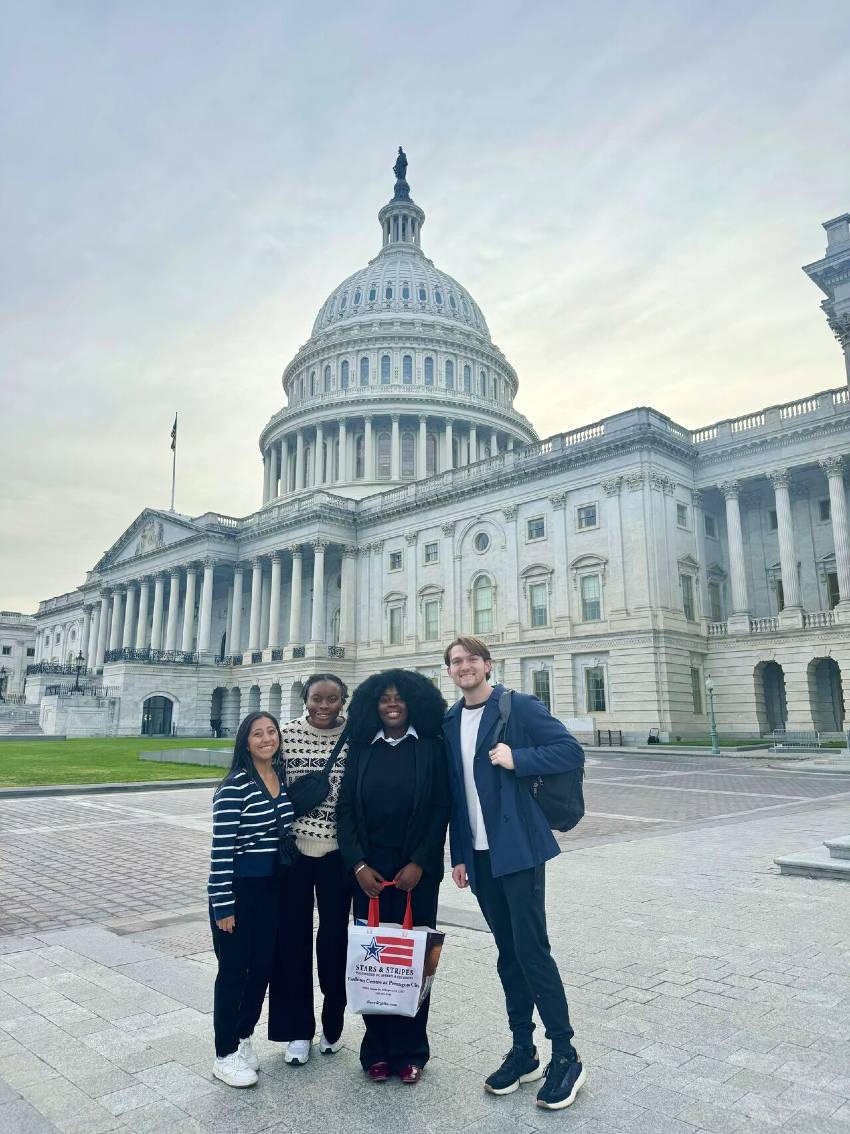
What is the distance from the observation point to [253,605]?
6912cm

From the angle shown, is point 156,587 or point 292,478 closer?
point 156,587

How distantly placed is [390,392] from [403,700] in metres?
77.7

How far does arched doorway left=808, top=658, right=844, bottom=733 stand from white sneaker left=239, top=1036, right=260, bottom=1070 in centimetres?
4387

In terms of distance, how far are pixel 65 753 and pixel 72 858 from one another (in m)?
25.5

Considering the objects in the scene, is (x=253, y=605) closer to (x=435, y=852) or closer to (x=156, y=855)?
(x=156, y=855)

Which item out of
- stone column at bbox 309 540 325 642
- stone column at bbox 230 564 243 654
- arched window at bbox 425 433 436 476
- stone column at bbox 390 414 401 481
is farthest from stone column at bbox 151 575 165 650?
arched window at bbox 425 433 436 476

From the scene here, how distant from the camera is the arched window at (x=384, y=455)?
3152 inches

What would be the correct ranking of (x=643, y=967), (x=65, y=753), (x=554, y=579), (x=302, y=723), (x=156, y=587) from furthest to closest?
(x=156, y=587) < (x=554, y=579) < (x=65, y=753) < (x=643, y=967) < (x=302, y=723)

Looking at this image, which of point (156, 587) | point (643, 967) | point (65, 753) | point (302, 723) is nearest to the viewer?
point (302, 723)

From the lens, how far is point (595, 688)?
47188 millimetres

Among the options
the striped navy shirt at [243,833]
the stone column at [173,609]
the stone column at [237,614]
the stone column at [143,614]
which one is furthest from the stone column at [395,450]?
the striped navy shirt at [243,833]

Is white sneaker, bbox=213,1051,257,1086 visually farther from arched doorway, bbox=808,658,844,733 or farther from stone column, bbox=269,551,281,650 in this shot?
stone column, bbox=269,551,281,650

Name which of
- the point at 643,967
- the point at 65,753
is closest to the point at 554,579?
the point at 65,753

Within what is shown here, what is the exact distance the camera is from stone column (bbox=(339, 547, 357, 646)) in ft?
210
